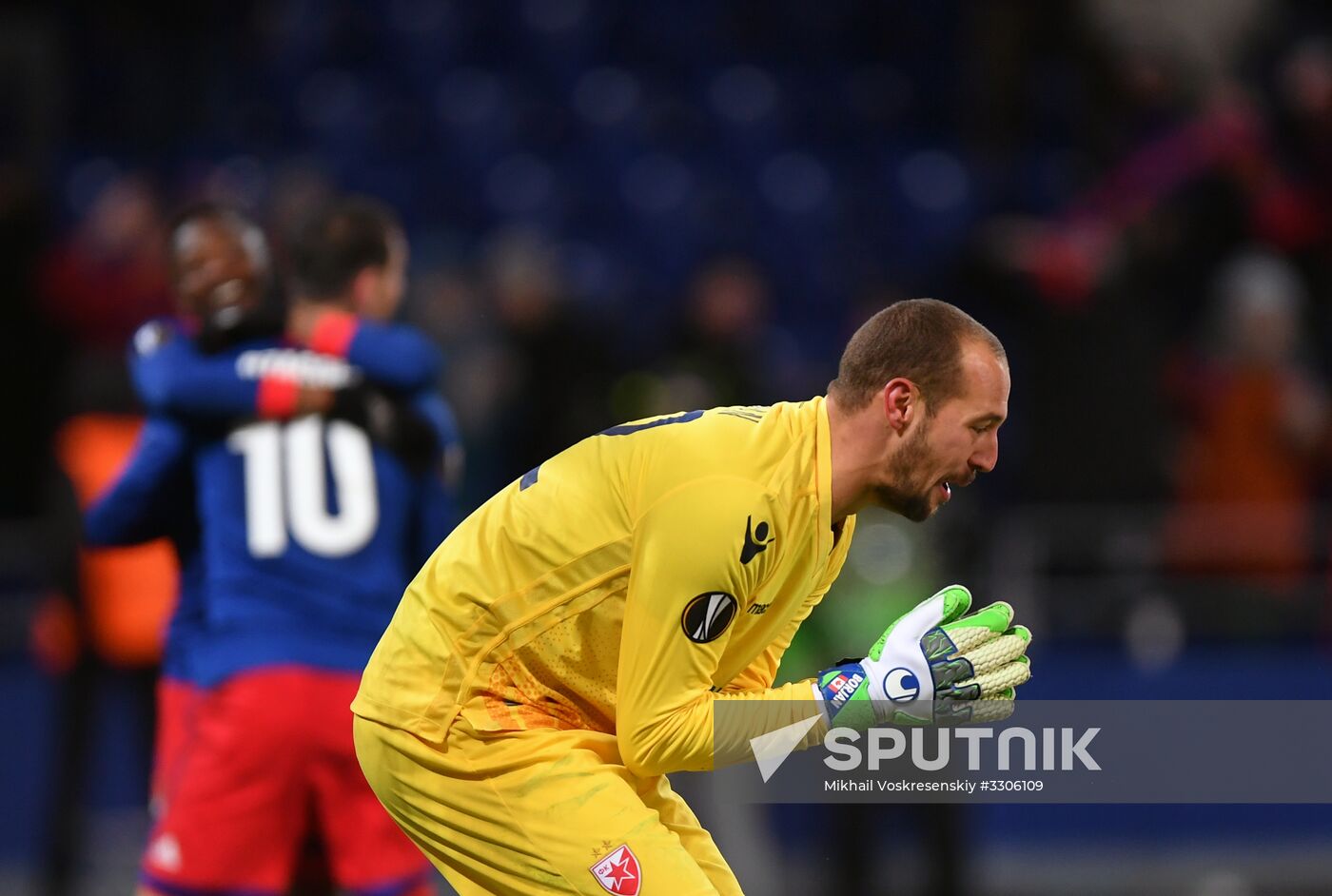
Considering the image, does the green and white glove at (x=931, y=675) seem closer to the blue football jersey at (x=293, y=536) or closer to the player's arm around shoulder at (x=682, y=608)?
the player's arm around shoulder at (x=682, y=608)

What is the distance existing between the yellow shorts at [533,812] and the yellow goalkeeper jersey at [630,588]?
6 cm

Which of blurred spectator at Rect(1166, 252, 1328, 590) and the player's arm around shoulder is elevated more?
blurred spectator at Rect(1166, 252, 1328, 590)

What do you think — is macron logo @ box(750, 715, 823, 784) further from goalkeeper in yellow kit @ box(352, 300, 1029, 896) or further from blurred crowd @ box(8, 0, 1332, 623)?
blurred crowd @ box(8, 0, 1332, 623)

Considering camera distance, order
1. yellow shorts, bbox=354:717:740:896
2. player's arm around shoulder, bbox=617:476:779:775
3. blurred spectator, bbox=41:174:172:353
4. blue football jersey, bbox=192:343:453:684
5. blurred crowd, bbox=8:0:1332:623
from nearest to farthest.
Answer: player's arm around shoulder, bbox=617:476:779:775
yellow shorts, bbox=354:717:740:896
blue football jersey, bbox=192:343:453:684
blurred crowd, bbox=8:0:1332:623
blurred spectator, bbox=41:174:172:353

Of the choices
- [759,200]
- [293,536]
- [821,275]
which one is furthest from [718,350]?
[293,536]

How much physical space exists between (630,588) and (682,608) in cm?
14

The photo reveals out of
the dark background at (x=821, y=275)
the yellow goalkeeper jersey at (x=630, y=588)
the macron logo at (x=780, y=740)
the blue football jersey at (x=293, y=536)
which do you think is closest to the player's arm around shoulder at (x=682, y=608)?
the yellow goalkeeper jersey at (x=630, y=588)

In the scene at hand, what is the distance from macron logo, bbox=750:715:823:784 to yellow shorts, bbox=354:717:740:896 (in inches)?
9.4

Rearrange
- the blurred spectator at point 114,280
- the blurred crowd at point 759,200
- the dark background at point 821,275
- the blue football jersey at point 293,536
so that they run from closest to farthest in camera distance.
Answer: the blue football jersey at point 293,536 < the dark background at point 821,275 < the blurred crowd at point 759,200 < the blurred spectator at point 114,280

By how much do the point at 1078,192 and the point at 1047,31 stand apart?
1.37 metres

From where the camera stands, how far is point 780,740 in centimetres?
364

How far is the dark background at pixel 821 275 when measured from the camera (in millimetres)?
8398

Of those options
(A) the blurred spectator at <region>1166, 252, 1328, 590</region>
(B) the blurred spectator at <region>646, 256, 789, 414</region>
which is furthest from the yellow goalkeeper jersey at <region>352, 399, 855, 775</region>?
(A) the blurred spectator at <region>1166, 252, 1328, 590</region>

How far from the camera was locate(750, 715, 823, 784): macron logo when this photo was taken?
11.8ft
